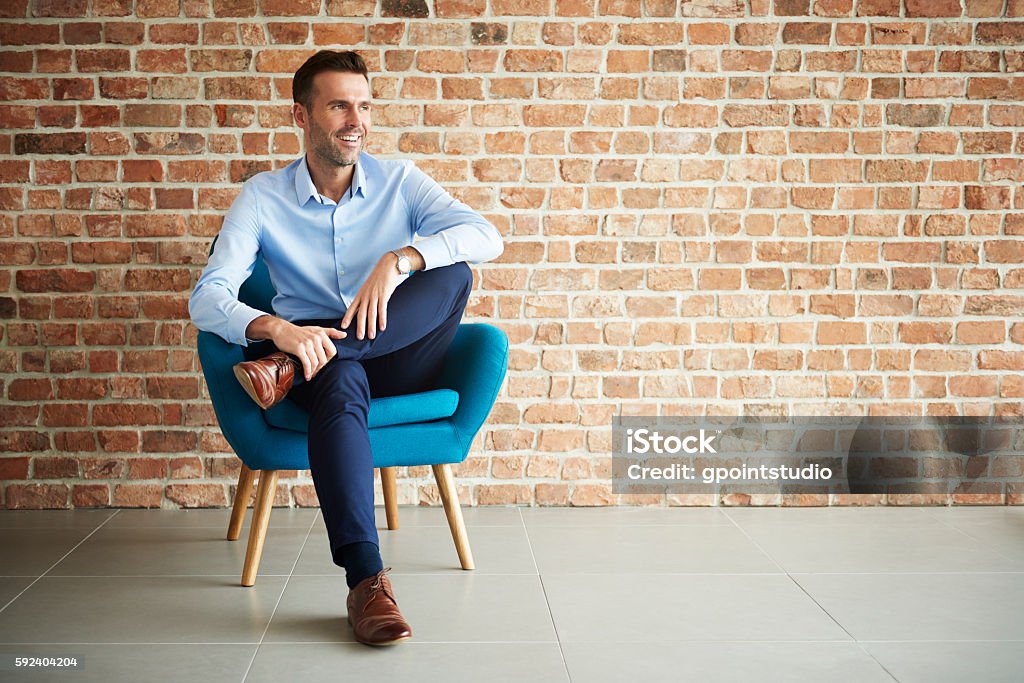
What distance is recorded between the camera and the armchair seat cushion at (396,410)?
2.54 m

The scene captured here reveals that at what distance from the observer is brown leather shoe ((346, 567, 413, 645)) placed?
208 cm

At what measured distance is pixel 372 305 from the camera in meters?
2.46

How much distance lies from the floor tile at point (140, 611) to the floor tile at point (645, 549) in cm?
79

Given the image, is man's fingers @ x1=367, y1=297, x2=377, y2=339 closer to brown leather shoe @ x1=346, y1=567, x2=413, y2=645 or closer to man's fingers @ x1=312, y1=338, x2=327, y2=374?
man's fingers @ x1=312, y1=338, x2=327, y2=374

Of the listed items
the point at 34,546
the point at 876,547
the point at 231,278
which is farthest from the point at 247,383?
the point at 876,547

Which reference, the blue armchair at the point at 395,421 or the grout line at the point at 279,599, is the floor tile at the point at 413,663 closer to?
the grout line at the point at 279,599

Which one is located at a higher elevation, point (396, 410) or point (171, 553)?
point (396, 410)

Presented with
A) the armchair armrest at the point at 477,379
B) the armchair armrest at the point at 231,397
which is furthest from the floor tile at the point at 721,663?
the armchair armrest at the point at 231,397

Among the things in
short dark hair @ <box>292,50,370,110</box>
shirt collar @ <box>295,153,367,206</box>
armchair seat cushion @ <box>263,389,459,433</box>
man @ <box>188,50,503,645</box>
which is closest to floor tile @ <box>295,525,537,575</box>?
armchair seat cushion @ <box>263,389,459,433</box>

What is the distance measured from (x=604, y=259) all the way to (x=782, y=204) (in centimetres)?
64

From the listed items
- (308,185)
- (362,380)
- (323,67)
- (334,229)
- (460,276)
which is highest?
(323,67)

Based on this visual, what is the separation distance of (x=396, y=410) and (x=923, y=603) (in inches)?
54.1

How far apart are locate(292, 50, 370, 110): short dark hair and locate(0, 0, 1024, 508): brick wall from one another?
2.04ft

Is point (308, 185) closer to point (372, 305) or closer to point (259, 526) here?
point (372, 305)
